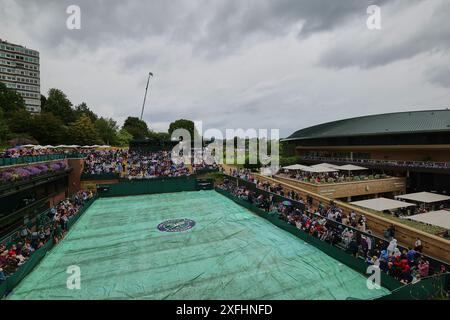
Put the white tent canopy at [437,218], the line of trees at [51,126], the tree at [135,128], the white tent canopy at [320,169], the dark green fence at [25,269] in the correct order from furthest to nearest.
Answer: the tree at [135,128], the line of trees at [51,126], the white tent canopy at [320,169], the white tent canopy at [437,218], the dark green fence at [25,269]

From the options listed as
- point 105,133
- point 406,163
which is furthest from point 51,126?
point 406,163

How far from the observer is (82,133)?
181 feet

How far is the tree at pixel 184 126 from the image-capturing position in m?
81.3

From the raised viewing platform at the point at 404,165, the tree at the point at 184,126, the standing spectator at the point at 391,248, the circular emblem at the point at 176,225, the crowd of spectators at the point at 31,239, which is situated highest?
the tree at the point at 184,126

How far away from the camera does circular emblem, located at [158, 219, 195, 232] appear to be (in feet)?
59.6

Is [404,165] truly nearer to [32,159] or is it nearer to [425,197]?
[425,197]

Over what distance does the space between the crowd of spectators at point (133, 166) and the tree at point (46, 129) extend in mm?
18867

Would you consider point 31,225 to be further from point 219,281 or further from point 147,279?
point 219,281

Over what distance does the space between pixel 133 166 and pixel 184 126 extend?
46534 millimetres

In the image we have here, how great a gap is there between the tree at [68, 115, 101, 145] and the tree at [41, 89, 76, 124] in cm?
1735

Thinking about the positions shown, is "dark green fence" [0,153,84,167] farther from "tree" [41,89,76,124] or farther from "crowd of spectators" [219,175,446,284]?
"tree" [41,89,76,124]

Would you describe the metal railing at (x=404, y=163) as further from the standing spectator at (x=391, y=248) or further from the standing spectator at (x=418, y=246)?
the standing spectator at (x=391, y=248)

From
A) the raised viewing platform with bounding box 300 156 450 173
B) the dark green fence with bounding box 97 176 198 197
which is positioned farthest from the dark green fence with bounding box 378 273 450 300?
the dark green fence with bounding box 97 176 198 197

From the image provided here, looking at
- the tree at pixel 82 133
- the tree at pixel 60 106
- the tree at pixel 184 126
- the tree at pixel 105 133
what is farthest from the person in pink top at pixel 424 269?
the tree at pixel 60 106
